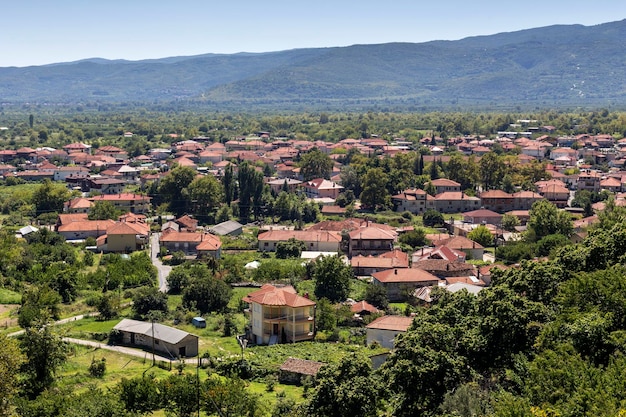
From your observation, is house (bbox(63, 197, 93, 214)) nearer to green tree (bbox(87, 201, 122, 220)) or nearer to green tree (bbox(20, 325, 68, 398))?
green tree (bbox(87, 201, 122, 220))

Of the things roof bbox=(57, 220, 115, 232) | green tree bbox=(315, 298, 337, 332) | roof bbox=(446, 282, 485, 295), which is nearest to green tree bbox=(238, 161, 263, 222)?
roof bbox=(57, 220, 115, 232)

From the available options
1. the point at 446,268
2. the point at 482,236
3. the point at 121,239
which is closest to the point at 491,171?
the point at 482,236

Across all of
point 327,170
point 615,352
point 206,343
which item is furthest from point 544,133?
point 615,352

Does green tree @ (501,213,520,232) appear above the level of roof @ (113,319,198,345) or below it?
below

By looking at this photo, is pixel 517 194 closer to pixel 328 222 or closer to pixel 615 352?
pixel 328 222

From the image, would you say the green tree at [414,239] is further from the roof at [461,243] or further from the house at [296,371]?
the house at [296,371]

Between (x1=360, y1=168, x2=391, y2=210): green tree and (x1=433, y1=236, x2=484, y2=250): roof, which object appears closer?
(x1=433, y1=236, x2=484, y2=250): roof

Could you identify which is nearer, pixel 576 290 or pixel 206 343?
pixel 576 290
